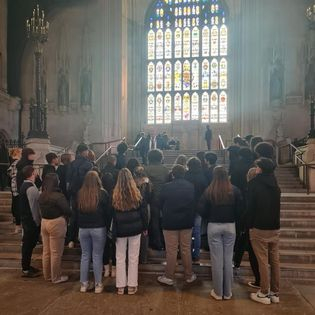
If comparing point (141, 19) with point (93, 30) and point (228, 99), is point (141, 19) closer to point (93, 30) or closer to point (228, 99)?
point (93, 30)

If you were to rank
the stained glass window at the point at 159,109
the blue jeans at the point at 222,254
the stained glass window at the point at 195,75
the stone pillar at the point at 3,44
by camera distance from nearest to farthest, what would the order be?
the blue jeans at the point at 222,254 < the stone pillar at the point at 3,44 < the stained glass window at the point at 195,75 < the stained glass window at the point at 159,109

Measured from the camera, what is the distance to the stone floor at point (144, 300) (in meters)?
4.77

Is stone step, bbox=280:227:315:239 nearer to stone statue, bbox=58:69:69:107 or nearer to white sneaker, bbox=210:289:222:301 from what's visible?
white sneaker, bbox=210:289:222:301

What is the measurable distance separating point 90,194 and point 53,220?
0.84 meters

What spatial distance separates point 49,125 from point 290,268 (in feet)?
66.9

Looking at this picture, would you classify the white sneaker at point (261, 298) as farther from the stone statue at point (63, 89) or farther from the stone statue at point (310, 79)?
the stone statue at point (63, 89)

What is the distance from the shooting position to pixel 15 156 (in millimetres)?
13805

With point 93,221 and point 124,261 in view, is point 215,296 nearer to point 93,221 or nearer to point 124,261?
point 124,261

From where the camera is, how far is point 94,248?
5473 millimetres

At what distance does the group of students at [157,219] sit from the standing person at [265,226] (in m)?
0.01

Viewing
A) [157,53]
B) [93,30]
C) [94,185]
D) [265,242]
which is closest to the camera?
[265,242]

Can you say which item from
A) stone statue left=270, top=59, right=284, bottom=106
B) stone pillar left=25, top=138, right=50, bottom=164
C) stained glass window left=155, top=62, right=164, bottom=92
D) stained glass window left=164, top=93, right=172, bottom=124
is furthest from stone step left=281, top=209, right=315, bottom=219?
stained glass window left=155, top=62, right=164, bottom=92

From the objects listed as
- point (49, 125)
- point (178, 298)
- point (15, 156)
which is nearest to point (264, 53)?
point (49, 125)

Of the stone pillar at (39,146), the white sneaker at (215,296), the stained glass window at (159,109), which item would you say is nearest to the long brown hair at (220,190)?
the white sneaker at (215,296)
